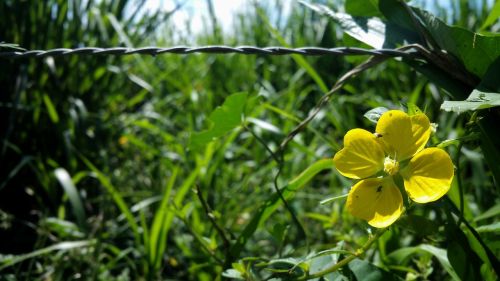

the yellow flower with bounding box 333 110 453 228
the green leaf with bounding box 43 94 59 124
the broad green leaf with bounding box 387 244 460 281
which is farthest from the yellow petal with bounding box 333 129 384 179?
Answer: the green leaf with bounding box 43 94 59 124

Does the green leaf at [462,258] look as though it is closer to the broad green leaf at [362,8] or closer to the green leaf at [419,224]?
the green leaf at [419,224]

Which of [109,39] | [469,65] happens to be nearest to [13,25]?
[109,39]

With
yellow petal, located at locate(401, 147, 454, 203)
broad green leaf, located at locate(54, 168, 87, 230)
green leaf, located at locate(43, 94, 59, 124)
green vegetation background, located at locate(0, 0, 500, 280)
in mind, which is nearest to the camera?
yellow petal, located at locate(401, 147, 454, 203)

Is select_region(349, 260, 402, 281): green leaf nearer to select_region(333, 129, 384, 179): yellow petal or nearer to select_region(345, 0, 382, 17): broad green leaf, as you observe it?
select_region(333, 129, 384, 179): yellow petal

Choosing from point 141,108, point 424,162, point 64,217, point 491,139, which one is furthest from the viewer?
point 141,108

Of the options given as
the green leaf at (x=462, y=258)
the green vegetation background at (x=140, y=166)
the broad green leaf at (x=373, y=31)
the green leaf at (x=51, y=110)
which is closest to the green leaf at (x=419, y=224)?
the green leaf at (x=462, y=258)

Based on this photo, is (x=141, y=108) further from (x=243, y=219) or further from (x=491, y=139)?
(x=491, y=139)
